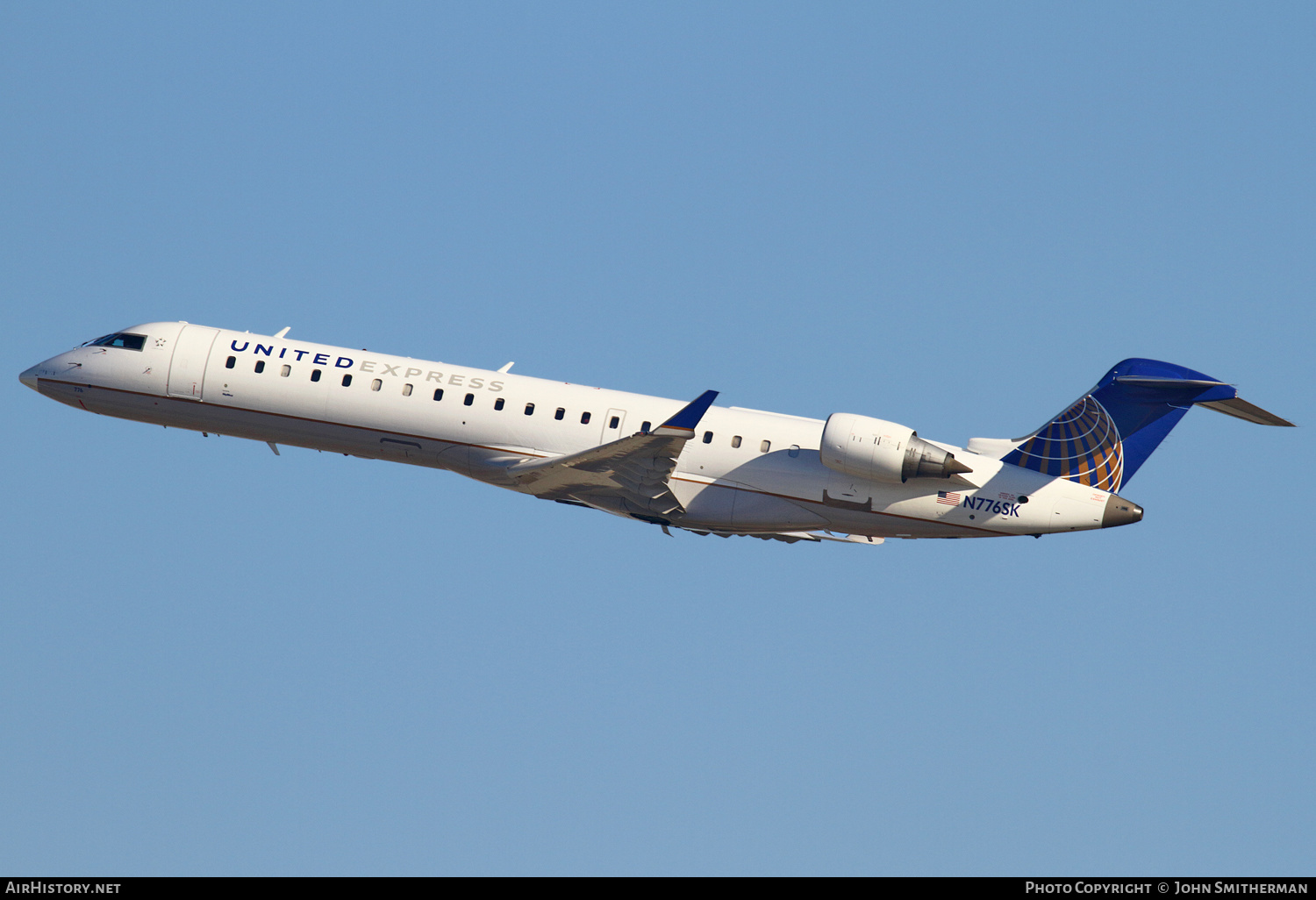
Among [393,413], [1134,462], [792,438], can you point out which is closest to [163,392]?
[393,413]

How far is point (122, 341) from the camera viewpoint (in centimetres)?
3062

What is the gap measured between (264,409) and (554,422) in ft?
20.6

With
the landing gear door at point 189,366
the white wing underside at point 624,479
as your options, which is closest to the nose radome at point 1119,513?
the white wing underside at point 624,479

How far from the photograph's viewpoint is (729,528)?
28047 mm

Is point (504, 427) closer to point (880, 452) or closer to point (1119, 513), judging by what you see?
point (880, 452)

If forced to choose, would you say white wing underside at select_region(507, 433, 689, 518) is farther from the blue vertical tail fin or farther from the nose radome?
the nose radome

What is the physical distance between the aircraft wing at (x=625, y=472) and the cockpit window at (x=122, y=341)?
9083mm

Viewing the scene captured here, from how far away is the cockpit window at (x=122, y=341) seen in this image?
1197 inches

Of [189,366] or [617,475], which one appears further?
[189,366]

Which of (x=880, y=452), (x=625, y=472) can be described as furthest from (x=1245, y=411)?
(x=625, y=472)

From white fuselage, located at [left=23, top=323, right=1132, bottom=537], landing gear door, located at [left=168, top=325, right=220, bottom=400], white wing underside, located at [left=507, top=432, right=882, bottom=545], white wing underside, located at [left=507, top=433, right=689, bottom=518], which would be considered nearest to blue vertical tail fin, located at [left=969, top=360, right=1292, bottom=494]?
white fuselage, located at [left=23, top=323, right=1132, bottom=537]

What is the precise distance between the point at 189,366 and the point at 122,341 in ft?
6.81

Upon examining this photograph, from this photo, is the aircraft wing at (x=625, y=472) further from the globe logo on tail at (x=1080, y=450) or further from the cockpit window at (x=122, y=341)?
the cockpit window at (x=122, y=341)

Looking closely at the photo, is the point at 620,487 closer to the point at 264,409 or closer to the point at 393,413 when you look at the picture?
the point at 393,413
